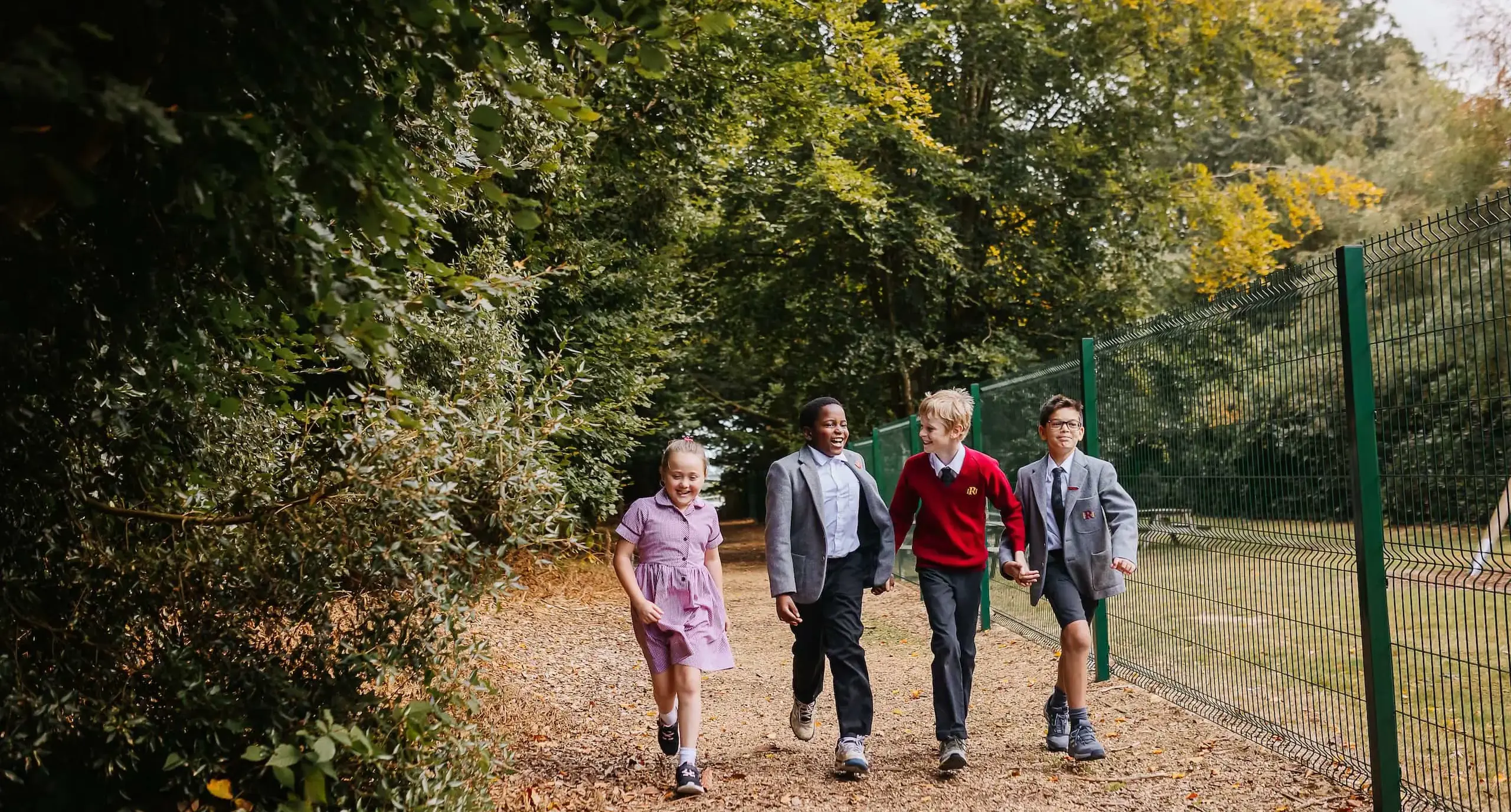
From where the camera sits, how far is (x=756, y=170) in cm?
2159

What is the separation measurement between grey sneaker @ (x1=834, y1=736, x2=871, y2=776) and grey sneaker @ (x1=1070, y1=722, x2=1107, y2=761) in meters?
0.99

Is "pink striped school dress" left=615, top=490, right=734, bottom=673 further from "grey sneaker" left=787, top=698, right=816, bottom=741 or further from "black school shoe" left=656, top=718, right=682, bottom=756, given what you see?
"grey sneaker" left=787, top=698, right=816, bottom=741

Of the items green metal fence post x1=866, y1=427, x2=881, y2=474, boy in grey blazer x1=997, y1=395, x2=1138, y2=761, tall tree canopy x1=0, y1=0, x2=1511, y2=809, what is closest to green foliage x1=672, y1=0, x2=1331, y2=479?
green metal fence post x1=866, y1=427, x2=881, y2=474

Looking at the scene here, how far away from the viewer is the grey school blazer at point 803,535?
6012mm

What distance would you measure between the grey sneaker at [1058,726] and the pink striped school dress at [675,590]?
5.42 ft

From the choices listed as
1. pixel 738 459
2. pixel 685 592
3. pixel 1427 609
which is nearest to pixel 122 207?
pixel 685 592

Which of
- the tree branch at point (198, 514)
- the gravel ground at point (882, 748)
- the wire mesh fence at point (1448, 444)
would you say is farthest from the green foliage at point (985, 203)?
the tree branch at point (198, 514)

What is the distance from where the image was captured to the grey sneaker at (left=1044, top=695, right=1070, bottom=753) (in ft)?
20.2

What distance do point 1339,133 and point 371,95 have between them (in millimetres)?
41757

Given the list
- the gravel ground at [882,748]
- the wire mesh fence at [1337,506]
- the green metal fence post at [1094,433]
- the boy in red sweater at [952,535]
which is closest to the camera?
the wire mesh fence at [1337,506]

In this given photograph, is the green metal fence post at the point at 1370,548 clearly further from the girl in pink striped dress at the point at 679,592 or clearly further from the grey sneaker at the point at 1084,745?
the girl in pink striped dress at the point at 679,592

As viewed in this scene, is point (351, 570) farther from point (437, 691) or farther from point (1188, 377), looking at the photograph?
point (1188, 377)

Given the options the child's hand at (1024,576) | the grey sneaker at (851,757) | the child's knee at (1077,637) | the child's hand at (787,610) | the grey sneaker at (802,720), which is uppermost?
the child's hand at (1024,576)

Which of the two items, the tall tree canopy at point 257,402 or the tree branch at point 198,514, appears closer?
the tall tree canopy at point 257,402
